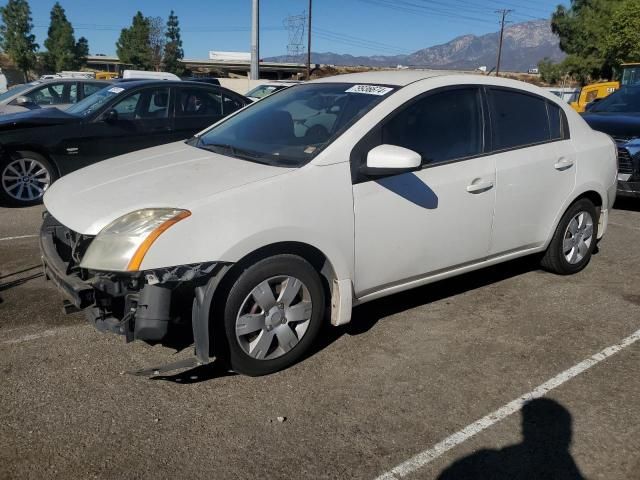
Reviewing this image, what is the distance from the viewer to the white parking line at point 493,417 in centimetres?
264

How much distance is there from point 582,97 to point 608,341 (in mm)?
13551

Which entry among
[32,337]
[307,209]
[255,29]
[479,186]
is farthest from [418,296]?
[255,29]

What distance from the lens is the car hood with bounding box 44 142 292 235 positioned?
10.2 ft

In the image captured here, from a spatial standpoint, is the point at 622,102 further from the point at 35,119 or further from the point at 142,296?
the point at 142,296

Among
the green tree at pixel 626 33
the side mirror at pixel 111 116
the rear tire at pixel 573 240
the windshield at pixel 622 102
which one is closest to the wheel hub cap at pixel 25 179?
the side mirror at pixel 111 116

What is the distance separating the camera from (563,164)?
4605 millimetres

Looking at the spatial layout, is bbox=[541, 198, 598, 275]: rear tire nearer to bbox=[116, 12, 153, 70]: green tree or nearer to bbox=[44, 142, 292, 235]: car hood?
bbox=[44, 142, 292, 235]: car hood

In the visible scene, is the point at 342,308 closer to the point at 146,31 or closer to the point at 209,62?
the point at 146,31

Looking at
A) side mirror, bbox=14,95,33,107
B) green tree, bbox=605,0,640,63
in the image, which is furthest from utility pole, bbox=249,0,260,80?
green tree, bbox=605,0,640,63

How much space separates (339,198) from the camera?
3398 mm

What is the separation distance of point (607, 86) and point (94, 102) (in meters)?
12.9

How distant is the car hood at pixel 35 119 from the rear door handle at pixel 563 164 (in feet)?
18.9

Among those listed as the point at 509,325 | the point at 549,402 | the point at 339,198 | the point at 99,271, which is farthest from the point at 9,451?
the point at 509,325

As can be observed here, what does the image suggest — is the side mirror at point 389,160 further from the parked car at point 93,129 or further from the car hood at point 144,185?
the parked car at point 93,129
